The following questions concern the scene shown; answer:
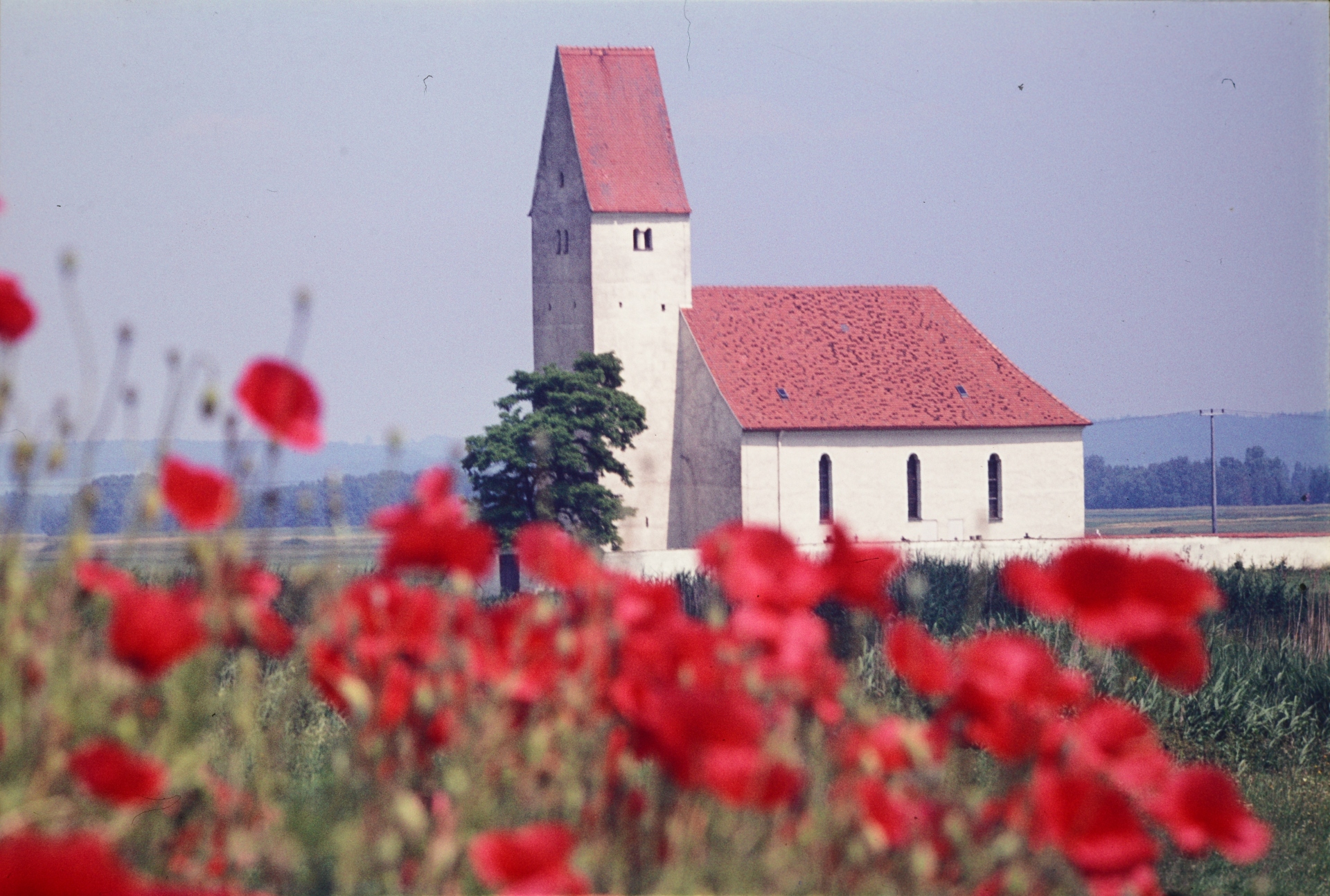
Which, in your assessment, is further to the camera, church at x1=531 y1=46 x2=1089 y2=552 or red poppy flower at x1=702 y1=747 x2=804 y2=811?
church at x1=531 y1=46 x2=1089 y2=552

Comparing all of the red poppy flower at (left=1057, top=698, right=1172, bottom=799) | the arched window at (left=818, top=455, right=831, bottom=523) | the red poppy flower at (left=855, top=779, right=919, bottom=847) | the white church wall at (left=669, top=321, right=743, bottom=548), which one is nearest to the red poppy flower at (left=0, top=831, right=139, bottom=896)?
the red poppy flower at (left=855, top=779, right=919, bottom=847)

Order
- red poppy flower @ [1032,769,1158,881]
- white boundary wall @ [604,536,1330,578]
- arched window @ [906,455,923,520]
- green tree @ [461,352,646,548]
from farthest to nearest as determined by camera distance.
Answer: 1. arched window @ [906,455,923,520]
2. green tree @ [461,352,646,548]
3. white boundary wall @ [604,536,1330,578]
4. red poppy flower @ [1032,769,1158,881]

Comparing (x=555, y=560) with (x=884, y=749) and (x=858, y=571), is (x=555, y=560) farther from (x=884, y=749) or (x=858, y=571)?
(x=884, y=749)

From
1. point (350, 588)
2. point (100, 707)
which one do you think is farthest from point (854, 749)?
point (100, 707)

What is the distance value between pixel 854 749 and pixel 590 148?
46.0m

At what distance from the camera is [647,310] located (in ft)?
155

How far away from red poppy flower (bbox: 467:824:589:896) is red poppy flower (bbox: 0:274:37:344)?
102 centimetres

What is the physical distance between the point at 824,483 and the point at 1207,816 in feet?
141

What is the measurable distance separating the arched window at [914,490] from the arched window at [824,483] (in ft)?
8.85

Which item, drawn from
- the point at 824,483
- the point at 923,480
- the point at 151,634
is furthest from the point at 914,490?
the point at 151,634

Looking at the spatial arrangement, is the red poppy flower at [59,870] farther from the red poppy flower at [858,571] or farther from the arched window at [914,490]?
the arched window at [914,490]

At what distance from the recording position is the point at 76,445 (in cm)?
234

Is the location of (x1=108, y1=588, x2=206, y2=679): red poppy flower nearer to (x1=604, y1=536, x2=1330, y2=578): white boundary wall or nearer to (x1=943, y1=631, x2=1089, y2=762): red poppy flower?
(x1=943, y1=631, x2=1089, y2=762): red poppy flower

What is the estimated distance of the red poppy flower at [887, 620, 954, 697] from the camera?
2117mm
